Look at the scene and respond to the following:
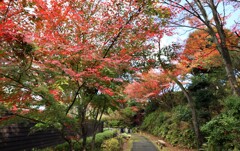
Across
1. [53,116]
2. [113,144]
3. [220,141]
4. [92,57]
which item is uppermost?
[92,57]

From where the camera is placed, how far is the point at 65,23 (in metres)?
7.34

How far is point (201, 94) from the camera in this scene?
1330cm

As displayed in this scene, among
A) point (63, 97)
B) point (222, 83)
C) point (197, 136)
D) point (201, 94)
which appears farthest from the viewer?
point (222, 83)

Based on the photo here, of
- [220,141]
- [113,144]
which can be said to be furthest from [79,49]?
[113,144]

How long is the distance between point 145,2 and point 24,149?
7.12 metres

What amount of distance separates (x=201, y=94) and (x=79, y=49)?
10827 millimetres

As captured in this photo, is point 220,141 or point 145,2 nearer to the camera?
point 145,2

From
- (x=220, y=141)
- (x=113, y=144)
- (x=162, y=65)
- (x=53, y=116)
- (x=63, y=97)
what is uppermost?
(x=162, y=65)

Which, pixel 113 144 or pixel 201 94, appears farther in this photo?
pixel 201 94

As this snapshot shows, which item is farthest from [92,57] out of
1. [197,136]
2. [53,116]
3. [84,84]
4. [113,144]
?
[197,136]

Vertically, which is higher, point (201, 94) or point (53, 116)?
point (201, 94)

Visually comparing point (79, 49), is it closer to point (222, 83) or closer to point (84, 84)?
point (84, 84)

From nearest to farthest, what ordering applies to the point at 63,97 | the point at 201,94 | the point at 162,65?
1. the point at 63,97
2. the point at 162,65
3. the point at 201,94

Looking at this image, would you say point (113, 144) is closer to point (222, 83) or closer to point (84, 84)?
point (84, 84)
